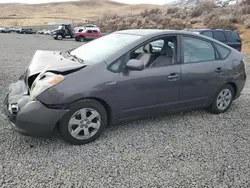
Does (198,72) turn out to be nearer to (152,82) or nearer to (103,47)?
(152,82)

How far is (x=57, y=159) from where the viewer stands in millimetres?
3096

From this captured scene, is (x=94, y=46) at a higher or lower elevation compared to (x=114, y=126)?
higher

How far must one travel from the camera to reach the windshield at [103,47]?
3.74 metres

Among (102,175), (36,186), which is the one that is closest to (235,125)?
(102,175)

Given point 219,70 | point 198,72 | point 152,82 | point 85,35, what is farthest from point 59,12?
point 152,82

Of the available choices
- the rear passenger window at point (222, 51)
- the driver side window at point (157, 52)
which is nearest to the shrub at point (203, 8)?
the rear passenger window at point (222, 51)

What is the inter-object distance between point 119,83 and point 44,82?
0.99 meters

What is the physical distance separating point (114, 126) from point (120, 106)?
57 centimetres

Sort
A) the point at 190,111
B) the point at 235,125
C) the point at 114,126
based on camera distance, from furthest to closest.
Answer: the point at 190,111, the point at 235,125, the point at 114,126

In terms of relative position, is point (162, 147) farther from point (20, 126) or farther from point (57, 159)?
point (20, 126)

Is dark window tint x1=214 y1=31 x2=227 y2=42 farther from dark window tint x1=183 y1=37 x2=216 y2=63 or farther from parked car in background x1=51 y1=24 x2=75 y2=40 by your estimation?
parked car in background x1=51 y1=24 x2=75 y2=40

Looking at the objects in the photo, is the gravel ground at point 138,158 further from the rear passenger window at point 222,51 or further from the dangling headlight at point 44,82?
the rear passenger window at point 222,51

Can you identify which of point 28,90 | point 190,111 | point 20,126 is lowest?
point 190,111

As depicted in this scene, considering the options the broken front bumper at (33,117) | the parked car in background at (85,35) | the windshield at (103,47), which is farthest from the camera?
the parked car in background at (85,35)
